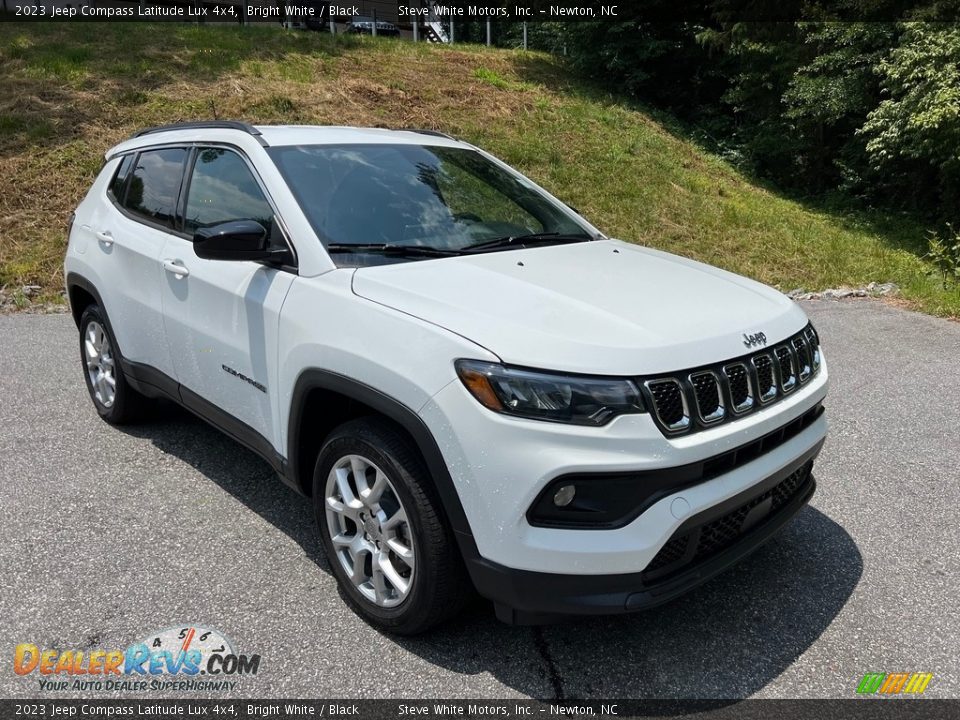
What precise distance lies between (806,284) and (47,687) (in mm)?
9258

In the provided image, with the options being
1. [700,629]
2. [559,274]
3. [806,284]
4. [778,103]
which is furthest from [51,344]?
[778,103]

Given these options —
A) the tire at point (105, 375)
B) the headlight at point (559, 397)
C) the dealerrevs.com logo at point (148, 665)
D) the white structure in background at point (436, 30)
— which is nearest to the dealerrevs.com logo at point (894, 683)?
the headlight at point (559, 397)

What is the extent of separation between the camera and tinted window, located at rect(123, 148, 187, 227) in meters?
3.85

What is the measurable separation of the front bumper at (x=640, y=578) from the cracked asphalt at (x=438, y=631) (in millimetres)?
410

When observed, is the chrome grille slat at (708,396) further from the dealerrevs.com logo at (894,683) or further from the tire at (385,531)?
the dealerrevs.com logo at (894,683)

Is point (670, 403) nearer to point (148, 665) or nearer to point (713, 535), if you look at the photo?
point (713, 535)

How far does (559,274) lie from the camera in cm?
290

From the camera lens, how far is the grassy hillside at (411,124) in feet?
33.3

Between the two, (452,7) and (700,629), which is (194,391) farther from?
(452,7)

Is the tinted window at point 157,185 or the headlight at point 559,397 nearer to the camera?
the headlight at point 559,397

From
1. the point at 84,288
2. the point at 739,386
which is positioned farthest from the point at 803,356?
the point at 84,288

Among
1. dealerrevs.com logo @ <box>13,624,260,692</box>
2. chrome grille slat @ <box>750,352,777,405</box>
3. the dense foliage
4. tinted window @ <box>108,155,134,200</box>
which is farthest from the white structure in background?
dealerrevs.com logo @ <box>13,624,260,692</box>

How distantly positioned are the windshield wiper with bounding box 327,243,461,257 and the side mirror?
28cm

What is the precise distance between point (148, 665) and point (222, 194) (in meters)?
2.04
